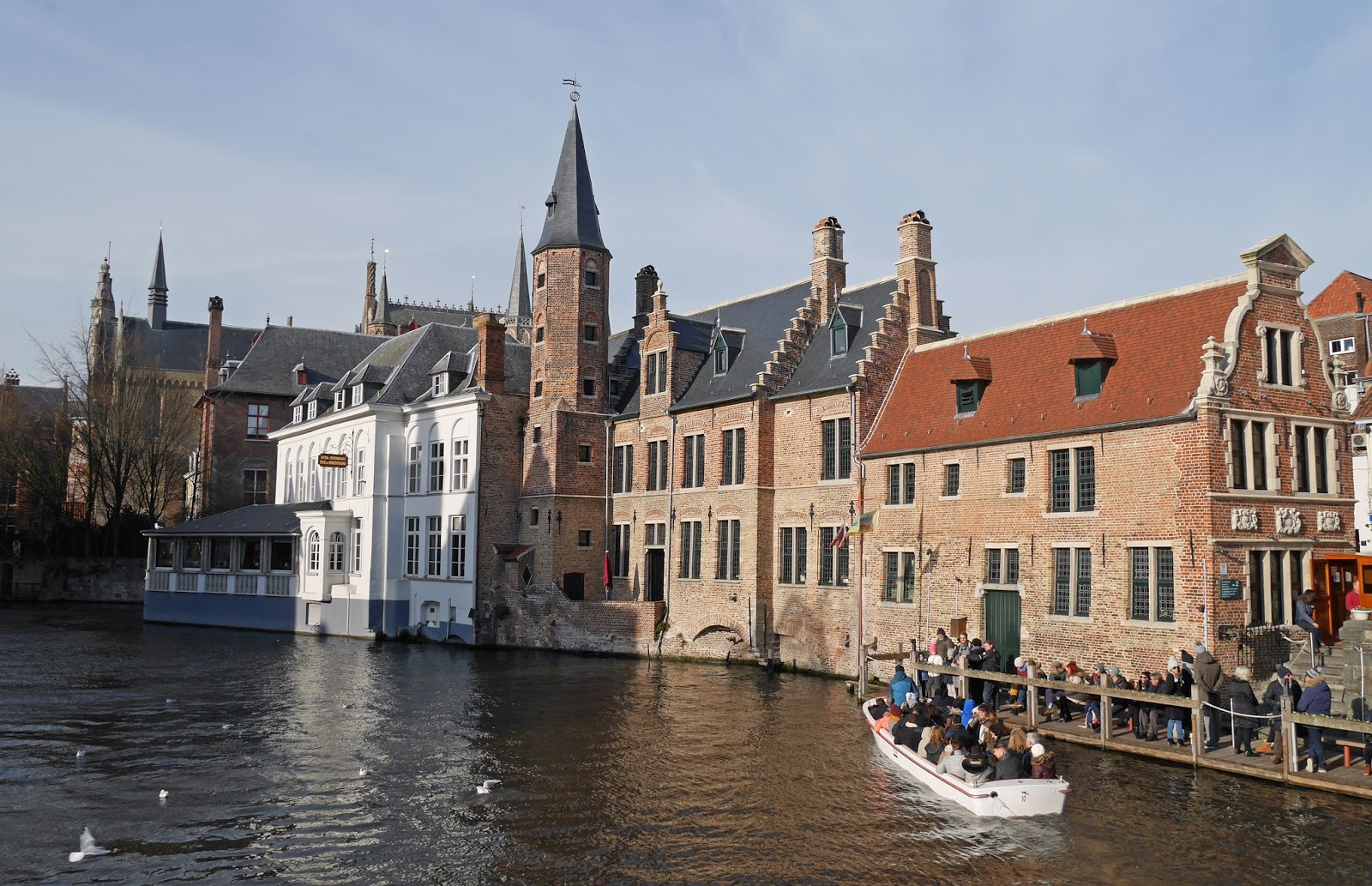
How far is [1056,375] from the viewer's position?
1136 inches

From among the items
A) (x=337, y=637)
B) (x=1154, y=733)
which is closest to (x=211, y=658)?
(x=337, y=637)

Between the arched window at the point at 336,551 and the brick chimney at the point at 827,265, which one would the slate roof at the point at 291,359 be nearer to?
the arched window at the point at 336,551

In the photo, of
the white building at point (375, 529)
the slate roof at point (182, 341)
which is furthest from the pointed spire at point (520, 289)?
the white building at point (375, 529)

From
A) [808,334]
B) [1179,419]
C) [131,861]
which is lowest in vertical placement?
[131,861]

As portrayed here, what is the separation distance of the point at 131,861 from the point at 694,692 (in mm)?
17850

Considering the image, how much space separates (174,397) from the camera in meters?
71.9

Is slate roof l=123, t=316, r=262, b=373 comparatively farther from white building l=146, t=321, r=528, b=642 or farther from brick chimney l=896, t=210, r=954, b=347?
brick chimney l=896, t=210, r=954, b=347

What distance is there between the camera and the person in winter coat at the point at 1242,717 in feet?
67.1

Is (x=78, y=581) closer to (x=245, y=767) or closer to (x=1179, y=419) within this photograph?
(x=245, y=767)

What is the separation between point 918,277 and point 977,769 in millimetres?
20413

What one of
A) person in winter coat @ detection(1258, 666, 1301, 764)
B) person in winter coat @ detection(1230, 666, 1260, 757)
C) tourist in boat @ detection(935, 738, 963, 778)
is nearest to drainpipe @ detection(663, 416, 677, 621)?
tourist in boat @ detection(935, 738, 963, 778)

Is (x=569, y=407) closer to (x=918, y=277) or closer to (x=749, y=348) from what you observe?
(x=749, y=348)

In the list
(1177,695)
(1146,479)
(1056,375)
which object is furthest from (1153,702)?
(1056,375)

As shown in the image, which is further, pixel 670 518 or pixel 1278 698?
pixel 670 518
